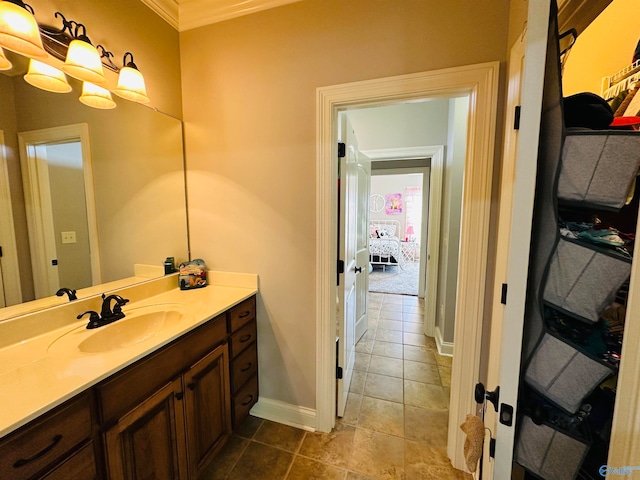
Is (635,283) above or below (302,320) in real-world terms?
above

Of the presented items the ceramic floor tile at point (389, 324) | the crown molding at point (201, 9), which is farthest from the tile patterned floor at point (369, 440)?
the crown molding at point (201, 9)

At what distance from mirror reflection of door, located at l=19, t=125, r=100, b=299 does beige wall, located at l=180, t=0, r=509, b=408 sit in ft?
1.88

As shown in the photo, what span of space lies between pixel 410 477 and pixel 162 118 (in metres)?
2.60

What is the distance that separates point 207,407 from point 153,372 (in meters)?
0.44

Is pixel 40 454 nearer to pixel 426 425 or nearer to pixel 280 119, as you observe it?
pixel 280 119

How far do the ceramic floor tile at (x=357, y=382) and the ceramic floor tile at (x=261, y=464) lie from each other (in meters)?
0.73

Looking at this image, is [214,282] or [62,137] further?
[214,282]

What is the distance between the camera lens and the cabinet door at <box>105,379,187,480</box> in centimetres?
91

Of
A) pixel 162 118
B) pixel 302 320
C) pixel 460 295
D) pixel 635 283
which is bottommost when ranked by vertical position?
pixel 302 320

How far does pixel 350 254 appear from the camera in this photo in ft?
6.59

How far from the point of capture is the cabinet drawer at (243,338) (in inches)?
59.4

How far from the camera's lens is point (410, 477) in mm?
1386

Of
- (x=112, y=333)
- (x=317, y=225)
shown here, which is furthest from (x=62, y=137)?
(x=317, y=225)

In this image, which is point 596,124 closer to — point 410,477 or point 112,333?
point 410,477
